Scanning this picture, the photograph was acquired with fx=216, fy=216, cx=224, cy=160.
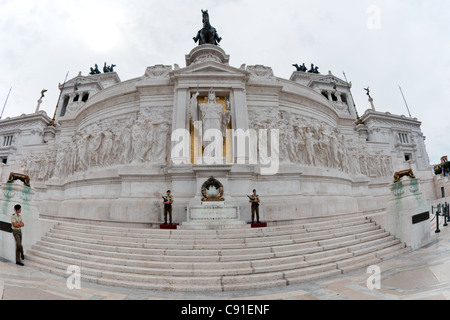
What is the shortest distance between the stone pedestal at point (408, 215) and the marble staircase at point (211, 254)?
0.41 metres

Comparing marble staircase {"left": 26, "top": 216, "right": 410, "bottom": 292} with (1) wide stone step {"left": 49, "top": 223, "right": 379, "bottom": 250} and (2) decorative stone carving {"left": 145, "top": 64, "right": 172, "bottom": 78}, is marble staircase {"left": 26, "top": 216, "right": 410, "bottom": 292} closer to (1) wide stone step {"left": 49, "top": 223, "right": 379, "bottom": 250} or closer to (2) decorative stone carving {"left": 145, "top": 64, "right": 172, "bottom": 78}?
(1) wide stone step {"left": 49, "top": 223, "right": 379, "bottom": 250}

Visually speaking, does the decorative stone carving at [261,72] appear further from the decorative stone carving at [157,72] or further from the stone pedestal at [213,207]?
the stone pedestal at [213,207]

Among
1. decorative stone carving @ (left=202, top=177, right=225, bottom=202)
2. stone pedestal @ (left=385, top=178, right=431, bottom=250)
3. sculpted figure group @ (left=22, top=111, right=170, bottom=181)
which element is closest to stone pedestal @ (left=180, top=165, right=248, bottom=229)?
decorative stone carving @ (left=202, top=177, right=225, bottom=202)

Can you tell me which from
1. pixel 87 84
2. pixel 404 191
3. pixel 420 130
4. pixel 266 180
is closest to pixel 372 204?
pixel 404 191

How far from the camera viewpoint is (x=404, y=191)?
341 inches

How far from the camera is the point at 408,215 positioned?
8141 mm

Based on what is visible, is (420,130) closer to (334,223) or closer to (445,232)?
(445,232)

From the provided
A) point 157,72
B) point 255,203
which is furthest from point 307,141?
point 157,72

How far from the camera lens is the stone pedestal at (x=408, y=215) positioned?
8.02 meters

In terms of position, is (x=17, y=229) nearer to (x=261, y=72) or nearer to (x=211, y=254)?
(x=211, y=254)

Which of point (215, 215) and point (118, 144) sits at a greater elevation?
point (118, 144)

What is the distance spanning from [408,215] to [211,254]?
7558mm

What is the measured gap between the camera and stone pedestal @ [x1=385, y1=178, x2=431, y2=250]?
8.02 meters
